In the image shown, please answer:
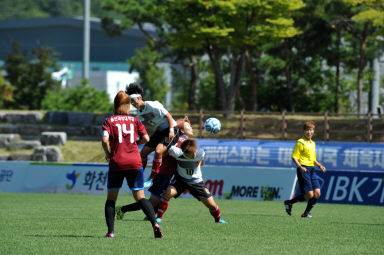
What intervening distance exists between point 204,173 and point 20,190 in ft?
21.5

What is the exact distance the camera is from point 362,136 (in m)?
30.1

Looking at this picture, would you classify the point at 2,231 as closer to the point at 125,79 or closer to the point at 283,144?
the point at 283,144

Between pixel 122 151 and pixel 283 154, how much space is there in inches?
662

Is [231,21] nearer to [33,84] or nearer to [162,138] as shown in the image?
[33,84]

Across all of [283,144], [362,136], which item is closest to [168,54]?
[362,136]

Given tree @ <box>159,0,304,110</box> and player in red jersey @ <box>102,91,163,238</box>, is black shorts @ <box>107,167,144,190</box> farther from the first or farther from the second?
tree @ <box>159,0,304,110</box>

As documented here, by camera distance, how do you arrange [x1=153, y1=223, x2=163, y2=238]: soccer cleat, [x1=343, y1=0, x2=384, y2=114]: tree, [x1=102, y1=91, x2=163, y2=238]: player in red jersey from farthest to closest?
[x1=343, y1=0, x2=384, y2=114]: tree
[x1=153, y1=223, x2=163, y2=238]: soccer cleat
[x1=102, y1=91, x2=163, y2=238]: player in red jersey

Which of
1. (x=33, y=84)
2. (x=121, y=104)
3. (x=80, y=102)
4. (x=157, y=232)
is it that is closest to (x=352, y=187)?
(x=157, y=232)

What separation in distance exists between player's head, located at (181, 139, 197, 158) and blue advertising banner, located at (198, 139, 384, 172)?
1323 centimetres

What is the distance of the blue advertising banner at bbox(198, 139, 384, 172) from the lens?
23.5 metres

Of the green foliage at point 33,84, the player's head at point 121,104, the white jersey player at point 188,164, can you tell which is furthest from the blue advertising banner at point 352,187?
the green foliage at point 33,84

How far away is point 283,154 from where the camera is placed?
80.8ft

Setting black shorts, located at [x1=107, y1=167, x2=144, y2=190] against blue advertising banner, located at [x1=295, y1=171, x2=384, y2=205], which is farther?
blue advertising banner, located at [x1=295, y1=171, x2=384, y2=205]

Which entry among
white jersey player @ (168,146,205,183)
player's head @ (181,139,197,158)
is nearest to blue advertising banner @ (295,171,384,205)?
white jersey player @ (168,146,205,183)
